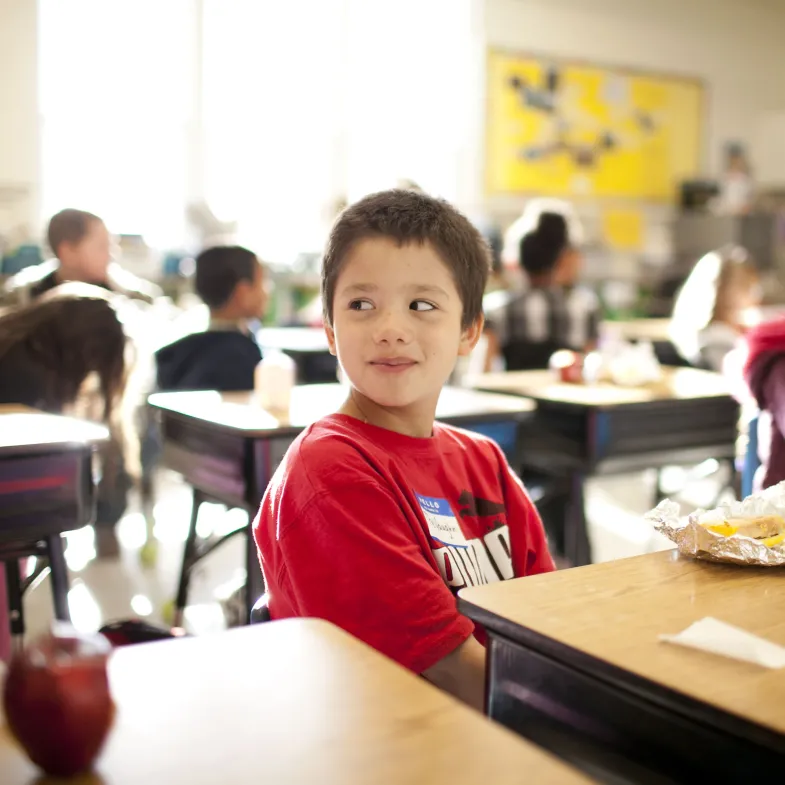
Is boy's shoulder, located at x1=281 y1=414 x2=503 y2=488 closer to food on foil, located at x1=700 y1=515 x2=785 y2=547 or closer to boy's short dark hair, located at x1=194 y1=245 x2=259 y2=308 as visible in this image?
food on foil, located at x1=700 y1=515 x2=785 y2=547

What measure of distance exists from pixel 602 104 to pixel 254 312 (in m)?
4.86

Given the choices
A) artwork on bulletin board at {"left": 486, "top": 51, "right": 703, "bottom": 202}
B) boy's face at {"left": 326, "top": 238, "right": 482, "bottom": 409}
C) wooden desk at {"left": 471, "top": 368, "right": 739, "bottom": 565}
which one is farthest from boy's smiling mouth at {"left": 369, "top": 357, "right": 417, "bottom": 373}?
artwork on bulletin board at {"left": 486, "top": 51, "right": 703, "bottom": 202}

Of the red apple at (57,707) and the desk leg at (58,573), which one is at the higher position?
the red apple at (57,707)

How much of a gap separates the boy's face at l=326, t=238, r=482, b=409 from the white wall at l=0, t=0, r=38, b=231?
435cm

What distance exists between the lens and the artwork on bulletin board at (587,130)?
6871 millimetres

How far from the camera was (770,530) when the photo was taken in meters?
1.08

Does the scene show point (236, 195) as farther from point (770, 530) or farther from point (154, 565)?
point (770, 530)

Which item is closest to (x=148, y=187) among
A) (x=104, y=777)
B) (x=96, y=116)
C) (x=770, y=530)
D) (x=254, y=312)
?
(x=96, y=116)

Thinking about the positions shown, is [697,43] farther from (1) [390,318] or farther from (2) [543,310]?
(1) [390,318]

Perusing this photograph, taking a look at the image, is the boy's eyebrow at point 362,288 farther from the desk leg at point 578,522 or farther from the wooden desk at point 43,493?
the desk leg at point 578,522

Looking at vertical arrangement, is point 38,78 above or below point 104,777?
above

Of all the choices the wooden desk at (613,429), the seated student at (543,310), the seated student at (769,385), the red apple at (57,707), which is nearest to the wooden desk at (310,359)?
the seated student at (543,310)

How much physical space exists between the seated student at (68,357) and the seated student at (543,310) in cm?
173

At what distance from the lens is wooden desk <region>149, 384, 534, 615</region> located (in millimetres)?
2141
